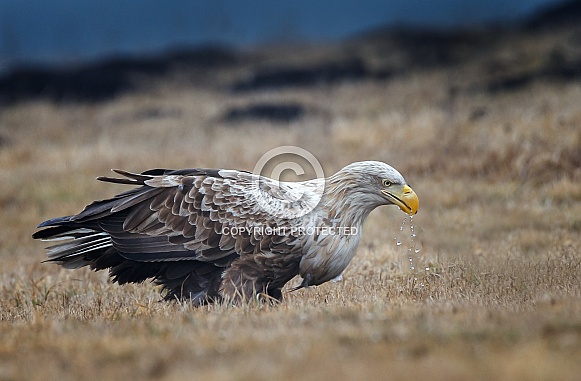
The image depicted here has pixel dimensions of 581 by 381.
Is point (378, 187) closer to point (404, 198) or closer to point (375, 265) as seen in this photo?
point (404, 198)

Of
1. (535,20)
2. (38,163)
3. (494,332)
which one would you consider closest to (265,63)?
(535,20)

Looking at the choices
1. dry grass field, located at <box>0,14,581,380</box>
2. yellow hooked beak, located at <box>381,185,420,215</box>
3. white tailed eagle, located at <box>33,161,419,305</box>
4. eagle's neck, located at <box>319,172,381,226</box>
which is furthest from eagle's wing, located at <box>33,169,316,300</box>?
yellow hooked beak, located at <box>381,185,420,215</box>

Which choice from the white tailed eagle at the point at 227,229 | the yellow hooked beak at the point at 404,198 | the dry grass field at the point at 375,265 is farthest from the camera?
the yellow hooked beak at the point at 404,198

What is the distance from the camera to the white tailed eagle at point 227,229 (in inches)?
268

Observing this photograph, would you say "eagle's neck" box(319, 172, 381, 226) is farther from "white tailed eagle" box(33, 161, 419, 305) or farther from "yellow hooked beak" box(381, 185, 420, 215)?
"yellow hooked beak" box(381, 185, 420, 215)

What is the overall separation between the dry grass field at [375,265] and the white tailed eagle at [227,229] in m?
0.41

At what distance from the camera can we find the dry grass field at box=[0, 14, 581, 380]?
4195 millimetres

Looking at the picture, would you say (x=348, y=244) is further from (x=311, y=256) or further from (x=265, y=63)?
(x=265, y=63)

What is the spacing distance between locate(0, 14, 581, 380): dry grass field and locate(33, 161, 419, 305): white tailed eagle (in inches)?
16.0

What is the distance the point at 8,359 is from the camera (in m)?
4.71

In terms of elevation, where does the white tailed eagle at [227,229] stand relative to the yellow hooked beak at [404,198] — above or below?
below

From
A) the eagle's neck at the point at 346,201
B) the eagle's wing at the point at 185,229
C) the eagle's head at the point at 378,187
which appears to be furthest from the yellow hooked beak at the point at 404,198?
the eagle's wing at the point at 185,229

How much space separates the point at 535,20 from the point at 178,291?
43.1m

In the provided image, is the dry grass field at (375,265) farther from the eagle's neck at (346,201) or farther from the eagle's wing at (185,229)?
the eagle's neck at (346,201)
